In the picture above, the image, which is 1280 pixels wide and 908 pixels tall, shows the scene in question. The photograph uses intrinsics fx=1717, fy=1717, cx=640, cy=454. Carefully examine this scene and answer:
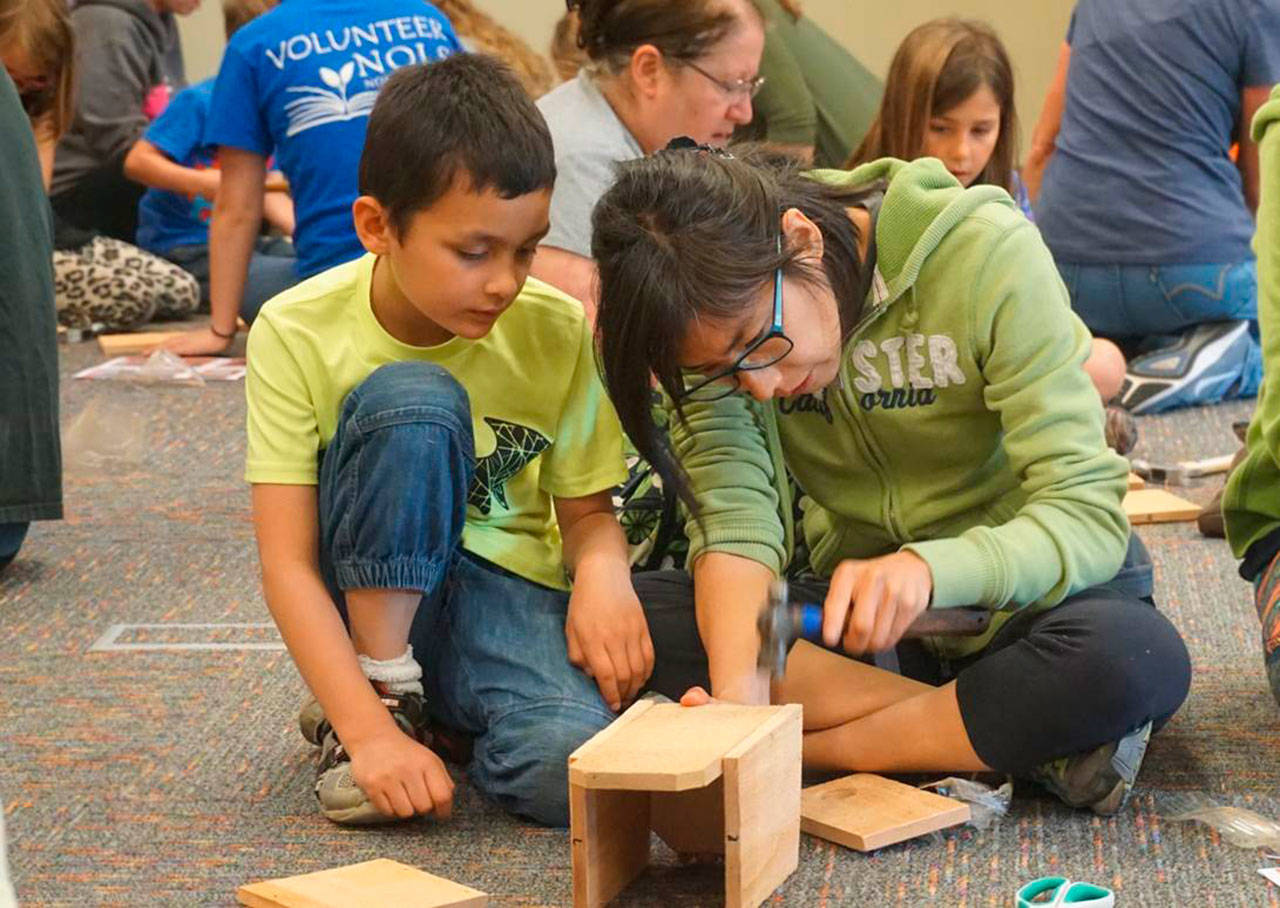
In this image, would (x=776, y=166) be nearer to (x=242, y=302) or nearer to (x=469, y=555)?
(x=469, y=555)

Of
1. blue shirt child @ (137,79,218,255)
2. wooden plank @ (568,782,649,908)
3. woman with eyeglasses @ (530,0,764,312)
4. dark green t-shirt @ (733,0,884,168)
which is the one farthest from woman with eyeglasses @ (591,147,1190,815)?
blue shirt child @ (137,79,218,255)

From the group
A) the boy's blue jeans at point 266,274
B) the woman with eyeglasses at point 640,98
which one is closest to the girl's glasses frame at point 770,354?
the woman with eyeglasses at point 640,98

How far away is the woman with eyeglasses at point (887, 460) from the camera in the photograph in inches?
48.7

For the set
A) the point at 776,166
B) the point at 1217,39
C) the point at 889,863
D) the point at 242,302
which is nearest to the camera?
the point at 889,863

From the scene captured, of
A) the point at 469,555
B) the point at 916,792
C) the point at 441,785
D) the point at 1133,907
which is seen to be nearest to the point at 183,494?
the point at 469,555

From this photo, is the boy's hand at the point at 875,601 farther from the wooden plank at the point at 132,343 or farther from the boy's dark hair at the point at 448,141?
the wooden plank at the point at 132,343

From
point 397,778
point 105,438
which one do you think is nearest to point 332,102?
point 105,438

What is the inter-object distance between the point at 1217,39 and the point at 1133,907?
2016mm

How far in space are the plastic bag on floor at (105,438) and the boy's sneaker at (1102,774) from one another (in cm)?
177

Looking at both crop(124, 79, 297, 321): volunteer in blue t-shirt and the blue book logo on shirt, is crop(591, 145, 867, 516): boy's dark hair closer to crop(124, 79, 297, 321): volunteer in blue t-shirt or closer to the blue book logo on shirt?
the blue book logo on shirt

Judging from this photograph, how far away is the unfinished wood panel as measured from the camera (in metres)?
1.21

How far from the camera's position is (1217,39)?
2.82 metres

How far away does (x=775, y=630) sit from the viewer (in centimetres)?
133

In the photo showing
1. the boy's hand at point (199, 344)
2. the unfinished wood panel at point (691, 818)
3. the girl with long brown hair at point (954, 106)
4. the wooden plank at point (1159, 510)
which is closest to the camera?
the unfinished wood panel at point (691, 818)
